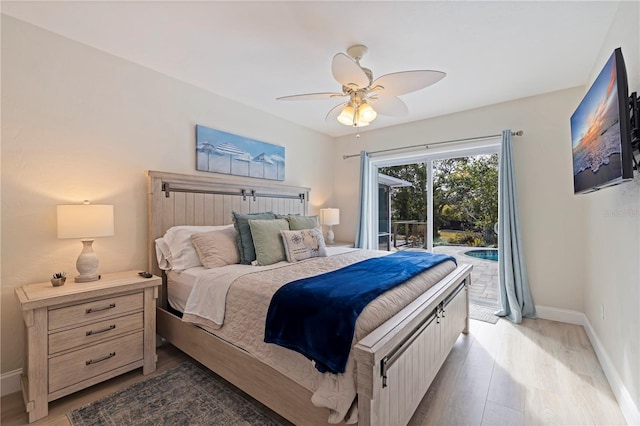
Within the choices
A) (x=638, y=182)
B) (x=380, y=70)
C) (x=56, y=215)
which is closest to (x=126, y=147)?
(x=56, y=215)

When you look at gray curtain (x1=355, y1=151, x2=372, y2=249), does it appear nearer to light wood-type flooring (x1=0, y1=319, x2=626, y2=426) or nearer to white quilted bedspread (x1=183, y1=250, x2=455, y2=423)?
light wood-type flooring (x1=0, y1=319, x2=626, y2=426)

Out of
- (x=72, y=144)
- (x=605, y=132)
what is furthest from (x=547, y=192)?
(x=72, y=144)

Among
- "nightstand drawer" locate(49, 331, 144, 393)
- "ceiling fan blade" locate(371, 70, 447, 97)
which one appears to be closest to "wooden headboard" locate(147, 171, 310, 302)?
"nightstand drawer" locate(49, 331, 144, 393)

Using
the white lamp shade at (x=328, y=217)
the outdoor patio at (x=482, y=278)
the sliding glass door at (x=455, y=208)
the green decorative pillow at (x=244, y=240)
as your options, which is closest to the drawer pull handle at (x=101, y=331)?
the green decorative pillow at (x=244, y=240)

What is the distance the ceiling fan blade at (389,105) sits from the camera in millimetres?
2262

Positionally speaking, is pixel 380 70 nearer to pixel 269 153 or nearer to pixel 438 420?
pixel 269 153

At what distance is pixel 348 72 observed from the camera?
76.0 inches

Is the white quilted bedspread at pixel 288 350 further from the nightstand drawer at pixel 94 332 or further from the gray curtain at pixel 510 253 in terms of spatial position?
the gray curtain at pixel 510 253

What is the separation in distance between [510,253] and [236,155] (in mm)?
3443

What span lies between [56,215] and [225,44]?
73.8 inches

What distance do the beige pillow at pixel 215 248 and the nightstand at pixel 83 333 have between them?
40 cm

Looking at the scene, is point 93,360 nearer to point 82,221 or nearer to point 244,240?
point 82,221

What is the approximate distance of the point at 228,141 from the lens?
332 cm

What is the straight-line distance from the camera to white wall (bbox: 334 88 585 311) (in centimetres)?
309
